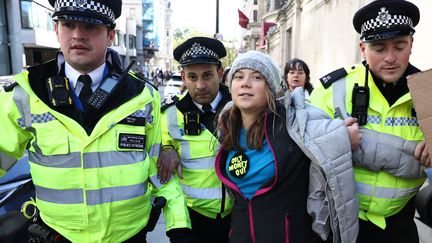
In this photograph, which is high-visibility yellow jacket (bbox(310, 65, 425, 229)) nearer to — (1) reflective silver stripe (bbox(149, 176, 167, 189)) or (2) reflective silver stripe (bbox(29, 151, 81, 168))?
(1) reflective silver stripe (bbox(149, 176, 167, 189))

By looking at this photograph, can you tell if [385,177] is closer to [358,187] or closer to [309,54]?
[358,187]

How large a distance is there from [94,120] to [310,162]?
114 cm

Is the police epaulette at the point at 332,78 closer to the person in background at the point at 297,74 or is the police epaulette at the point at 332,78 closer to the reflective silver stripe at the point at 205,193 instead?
the reflective silver stripe at the point at 205,193

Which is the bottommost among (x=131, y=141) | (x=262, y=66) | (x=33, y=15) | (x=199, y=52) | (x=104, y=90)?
(x=131, y=141)

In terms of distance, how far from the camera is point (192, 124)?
8.39 ft

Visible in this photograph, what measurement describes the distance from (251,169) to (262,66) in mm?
570

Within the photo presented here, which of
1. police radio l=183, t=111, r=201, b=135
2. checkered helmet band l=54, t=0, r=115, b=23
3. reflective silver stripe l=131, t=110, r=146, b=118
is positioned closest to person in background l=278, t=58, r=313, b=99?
police radio l=183, t=111, r=201, b=135

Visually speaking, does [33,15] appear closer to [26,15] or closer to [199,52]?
[26,15]

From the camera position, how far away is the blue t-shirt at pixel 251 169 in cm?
195

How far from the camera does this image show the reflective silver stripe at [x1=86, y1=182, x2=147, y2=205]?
5.89 ft

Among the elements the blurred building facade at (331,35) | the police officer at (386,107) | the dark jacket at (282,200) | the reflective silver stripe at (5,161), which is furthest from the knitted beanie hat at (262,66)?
the blurred building facade at (331,35)

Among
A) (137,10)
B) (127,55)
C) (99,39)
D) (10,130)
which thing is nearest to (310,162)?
(99,39)

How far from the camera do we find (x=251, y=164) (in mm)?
1991

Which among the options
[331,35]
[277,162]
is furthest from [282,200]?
[331,35]
